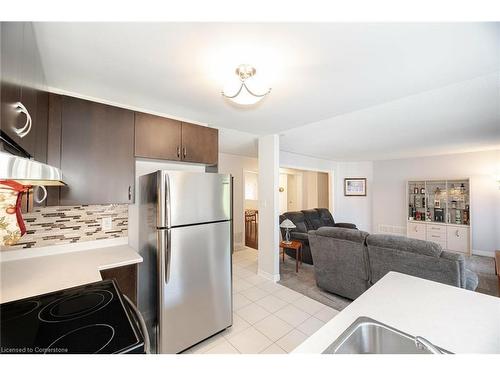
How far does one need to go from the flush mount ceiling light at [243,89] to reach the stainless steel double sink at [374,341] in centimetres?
149

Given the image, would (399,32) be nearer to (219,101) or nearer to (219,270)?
(219,101)

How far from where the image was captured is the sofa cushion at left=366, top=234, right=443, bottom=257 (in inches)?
76.0

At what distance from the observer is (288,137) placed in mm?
3471

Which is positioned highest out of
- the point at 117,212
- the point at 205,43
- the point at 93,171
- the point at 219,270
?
the point at 205,43

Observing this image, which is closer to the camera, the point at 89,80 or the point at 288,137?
the point at 89,80

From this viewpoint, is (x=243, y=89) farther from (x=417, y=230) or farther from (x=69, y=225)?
(x=417, y=230)

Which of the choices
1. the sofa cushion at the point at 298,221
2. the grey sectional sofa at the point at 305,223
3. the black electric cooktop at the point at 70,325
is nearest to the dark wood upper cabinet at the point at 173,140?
the black electric cooktop at the point at 70,325

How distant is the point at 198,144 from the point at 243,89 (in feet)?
3.06

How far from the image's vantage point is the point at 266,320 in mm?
2182

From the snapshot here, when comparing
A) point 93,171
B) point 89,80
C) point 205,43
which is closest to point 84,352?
point 93,171

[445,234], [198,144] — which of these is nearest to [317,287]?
[198,144]

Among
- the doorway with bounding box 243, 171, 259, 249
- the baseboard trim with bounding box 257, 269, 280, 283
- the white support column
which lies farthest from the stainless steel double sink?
the doorway with bounding box 243, 171, 259, 249

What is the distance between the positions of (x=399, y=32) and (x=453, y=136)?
333 cm

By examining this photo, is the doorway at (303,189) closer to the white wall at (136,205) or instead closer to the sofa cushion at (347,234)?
the sofa cushion at (347,234)
